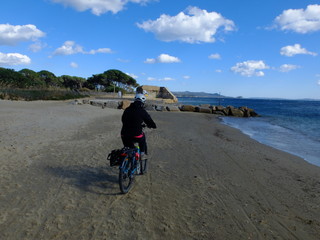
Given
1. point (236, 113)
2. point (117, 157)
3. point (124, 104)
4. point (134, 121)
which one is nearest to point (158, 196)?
point (117, 157)

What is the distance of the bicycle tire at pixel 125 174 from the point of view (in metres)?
4.68

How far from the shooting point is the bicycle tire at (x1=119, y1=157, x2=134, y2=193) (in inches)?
184

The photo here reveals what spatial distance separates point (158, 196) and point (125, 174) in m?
0.77

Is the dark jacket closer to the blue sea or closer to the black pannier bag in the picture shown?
the black pannier bag

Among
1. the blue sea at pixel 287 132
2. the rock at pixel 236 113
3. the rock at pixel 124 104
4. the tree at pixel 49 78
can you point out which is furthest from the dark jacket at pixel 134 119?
the tree at pixel 49 78

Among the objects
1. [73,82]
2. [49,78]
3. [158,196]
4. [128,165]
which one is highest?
[49,78]

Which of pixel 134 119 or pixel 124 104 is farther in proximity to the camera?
pixel 124 104

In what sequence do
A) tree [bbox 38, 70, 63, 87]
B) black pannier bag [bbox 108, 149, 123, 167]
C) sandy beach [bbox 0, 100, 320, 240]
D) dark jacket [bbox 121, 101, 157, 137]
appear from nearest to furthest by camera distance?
sandy beach [bbox 0, 100, 320, 240], black pannier bag [bbox 108, 149, 123, 167], dark jacket [bbox 121, 101, 157, 137], tree [bbox 38, 70, 63, 87]

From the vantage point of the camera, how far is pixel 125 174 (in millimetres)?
4848

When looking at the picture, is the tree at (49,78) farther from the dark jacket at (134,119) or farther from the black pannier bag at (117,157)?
the black pannier bag at (117,157)

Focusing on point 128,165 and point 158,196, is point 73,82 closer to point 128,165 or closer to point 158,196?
point 128,165

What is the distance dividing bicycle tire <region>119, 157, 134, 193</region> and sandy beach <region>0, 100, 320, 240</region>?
0.51 feet

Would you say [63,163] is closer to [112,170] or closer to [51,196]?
[112,170]

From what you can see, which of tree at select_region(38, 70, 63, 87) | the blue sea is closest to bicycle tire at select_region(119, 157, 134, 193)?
the blue sea
